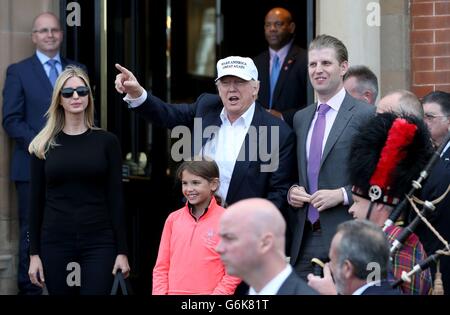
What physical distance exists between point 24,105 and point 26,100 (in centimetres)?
4

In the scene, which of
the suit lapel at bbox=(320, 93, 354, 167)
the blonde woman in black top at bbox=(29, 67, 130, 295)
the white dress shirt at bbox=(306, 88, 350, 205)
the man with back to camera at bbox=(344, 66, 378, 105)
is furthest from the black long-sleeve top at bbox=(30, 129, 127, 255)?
the man with back to camera at bbox=(344, 66, 378, 105)

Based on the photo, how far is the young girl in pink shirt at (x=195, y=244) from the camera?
24.1 feet

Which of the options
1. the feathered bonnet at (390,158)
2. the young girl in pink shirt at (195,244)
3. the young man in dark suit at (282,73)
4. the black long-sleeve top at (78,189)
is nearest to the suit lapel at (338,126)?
the young girl in pink shirt at (195,244)

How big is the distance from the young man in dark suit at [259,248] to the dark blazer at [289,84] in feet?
16.4

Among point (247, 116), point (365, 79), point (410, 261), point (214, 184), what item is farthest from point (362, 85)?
point (410, 261)

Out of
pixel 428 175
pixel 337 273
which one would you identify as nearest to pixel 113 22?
pixel 428 175

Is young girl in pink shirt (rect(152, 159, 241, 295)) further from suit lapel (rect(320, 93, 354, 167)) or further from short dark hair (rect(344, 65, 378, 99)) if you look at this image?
short dark hair (rect(344, 65, 378, 99))

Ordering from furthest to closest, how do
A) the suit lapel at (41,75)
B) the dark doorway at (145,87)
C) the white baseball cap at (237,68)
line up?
the dark doorway at (145,87), the suit lapel at (41,75), the white baseball cap at (237,68)

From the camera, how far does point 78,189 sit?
8.07 metres

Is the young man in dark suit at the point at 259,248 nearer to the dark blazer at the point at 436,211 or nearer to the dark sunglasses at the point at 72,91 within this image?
the dark blazer at the point at 436,211

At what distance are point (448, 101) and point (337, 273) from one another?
2885mm

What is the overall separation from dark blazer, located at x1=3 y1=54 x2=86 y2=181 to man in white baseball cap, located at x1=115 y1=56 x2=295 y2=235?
1785 mm

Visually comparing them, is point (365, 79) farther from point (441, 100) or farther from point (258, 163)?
point (258, 163)

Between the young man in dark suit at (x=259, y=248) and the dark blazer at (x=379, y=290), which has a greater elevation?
the young man in dark suit at (x=259, y=248)
